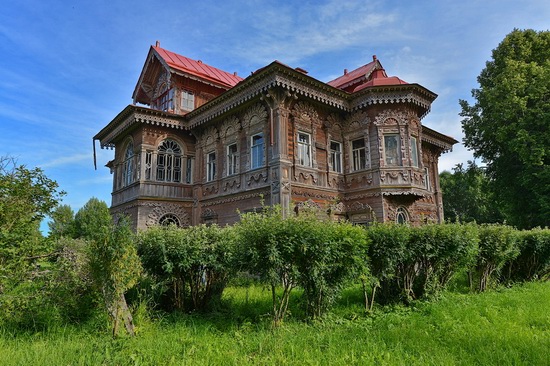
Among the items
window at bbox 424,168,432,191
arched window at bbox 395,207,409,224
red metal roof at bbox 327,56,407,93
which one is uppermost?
red metal roof at bbox 327,56,407,93

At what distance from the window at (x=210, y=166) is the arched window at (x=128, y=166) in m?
3.69

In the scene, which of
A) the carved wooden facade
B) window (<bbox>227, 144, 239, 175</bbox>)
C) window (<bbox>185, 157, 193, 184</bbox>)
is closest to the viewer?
the carved wooden facade

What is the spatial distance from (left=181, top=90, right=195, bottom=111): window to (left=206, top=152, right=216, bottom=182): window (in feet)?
9.95

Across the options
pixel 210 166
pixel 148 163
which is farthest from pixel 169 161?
pixel 210 166

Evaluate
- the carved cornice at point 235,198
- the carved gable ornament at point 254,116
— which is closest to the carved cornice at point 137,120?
the carved gable ornament at point 254,116

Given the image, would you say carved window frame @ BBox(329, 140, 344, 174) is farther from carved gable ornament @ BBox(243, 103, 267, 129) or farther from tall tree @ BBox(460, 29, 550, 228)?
tall tree @ BBox(460, 29, 550, 228)

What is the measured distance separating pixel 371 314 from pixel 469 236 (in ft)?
11.1

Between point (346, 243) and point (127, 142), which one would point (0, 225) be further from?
point (127, 142)

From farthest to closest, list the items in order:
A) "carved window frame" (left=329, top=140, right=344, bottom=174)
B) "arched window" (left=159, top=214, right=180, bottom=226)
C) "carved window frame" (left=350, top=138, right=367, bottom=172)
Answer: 1. "arched window" (left=159, top=214, right=180, bottom=226)
2. "carved window frame" (left=329, top=140, right=344, bottom=174)
3. "carved window frame" (left=350, top=138, right=367, bottom=172)

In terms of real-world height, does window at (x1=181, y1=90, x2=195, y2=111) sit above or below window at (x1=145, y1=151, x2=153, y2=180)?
above

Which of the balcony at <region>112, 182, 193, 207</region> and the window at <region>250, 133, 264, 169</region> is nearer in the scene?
the window at <region>250, 133, 264, 169</region>

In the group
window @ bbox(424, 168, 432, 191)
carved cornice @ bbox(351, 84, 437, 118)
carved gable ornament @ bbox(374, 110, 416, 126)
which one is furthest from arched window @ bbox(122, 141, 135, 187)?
window @ bbox(424, 168, 432, 191)

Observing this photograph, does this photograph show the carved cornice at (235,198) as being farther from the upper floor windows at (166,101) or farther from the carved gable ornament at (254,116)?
the upper floor windows at (166,101)

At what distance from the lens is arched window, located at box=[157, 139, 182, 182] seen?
53.7 ft
